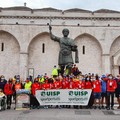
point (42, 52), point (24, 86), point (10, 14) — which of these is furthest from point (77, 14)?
point (24, 86)

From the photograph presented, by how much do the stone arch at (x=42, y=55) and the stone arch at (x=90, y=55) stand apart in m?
2.85

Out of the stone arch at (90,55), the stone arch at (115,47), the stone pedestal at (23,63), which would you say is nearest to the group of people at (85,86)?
the stone pedestal at (23,63)

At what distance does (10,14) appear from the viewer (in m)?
41.9

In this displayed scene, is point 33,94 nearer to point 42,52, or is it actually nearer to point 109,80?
point 109,80

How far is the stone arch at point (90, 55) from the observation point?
30.9 m

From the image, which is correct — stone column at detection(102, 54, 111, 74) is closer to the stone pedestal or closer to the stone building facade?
the stone building facade

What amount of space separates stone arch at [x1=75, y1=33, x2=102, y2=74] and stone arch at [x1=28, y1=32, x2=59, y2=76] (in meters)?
2.85

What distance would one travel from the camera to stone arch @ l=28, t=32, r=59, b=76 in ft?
101

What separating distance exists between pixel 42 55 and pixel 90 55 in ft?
17.9

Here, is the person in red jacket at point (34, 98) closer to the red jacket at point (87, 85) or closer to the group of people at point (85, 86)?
the group of people at point (85, 86)

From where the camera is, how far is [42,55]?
1214 inches

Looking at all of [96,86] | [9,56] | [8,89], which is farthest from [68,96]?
[9,56]

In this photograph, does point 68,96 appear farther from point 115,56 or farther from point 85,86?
point 115,56

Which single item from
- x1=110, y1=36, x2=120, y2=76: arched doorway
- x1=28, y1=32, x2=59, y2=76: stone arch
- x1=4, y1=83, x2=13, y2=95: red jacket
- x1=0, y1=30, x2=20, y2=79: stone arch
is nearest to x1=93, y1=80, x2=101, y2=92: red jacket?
x1=4, y1=83, x2=13, y2=95: red jacket
